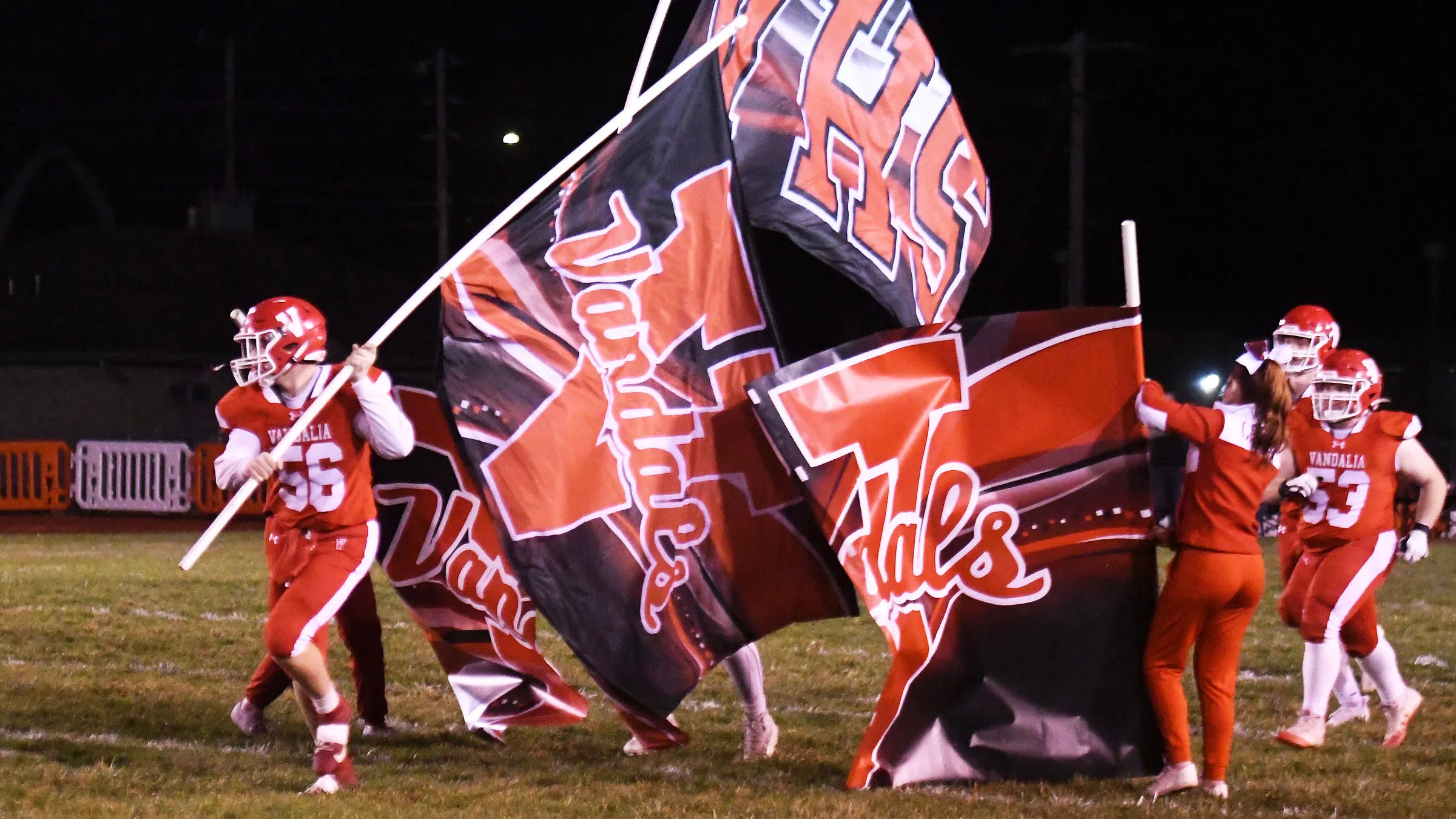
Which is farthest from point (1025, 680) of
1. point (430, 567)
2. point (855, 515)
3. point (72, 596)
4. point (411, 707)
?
point (72, 596)

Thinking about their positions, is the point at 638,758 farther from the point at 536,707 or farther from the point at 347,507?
the point at 347,507

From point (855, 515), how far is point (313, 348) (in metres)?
2.03

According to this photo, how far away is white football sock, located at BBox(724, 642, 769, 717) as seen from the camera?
237 inches

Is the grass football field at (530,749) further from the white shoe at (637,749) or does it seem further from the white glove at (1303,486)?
the white glove at (1303,486)

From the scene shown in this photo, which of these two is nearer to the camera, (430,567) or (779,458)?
(779,458)

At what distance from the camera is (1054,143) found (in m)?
26.0

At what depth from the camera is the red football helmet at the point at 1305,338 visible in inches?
245

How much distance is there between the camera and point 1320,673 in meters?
6.60

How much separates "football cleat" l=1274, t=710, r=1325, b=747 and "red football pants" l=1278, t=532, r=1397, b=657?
12.9 inches

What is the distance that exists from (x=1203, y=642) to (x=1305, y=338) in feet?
5.44

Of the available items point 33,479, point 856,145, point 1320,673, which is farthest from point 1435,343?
point 856,145

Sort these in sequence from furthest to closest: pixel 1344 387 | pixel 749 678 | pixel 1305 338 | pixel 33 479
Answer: pixel 33 479 → pixel 1344 387 → pixel 1305 338 → pixel 749 678

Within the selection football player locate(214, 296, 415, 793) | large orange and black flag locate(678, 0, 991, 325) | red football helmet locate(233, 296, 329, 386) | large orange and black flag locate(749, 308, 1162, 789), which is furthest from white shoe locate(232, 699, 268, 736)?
large orange and black flag locate(678, 0, 991, 325)

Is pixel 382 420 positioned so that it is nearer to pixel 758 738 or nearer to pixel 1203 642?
pixel 758 738
